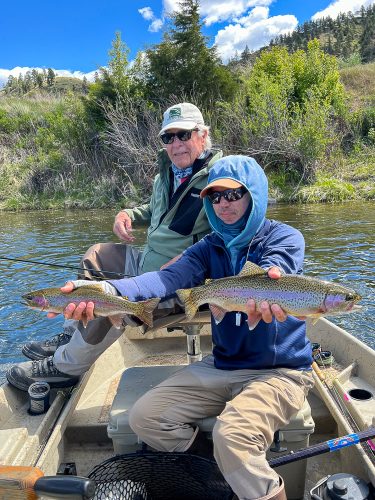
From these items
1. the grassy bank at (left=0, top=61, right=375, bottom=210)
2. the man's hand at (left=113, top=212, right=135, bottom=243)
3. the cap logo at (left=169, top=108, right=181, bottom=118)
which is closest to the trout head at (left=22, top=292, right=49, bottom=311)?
the man's hand at (left=113, top=212, right=135, bottom=243)

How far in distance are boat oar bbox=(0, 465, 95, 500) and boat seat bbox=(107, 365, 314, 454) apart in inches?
32.0

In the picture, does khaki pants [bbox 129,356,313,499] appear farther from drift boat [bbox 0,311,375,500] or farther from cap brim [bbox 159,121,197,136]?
cap brim [bbox 159,121,197,136]

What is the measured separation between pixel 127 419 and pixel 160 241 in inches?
63.9

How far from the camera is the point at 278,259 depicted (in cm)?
261

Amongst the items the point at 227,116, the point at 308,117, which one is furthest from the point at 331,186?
the point at 227,116

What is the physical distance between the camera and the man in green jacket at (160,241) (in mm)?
3400

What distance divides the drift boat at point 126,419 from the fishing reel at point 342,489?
0.03 metres

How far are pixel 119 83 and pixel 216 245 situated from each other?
25019 mm

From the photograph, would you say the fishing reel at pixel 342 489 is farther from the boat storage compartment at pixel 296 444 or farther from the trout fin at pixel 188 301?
the trout fin at pixel 188 301

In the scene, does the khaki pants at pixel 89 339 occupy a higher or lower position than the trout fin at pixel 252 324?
lower

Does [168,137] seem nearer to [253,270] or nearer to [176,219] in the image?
[176,219]

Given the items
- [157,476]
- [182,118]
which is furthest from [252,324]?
[182,118]

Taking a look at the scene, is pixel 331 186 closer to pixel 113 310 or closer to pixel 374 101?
pixel 374 101

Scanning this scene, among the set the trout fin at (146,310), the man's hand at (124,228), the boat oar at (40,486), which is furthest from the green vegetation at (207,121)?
the boat oar at (40,486)
